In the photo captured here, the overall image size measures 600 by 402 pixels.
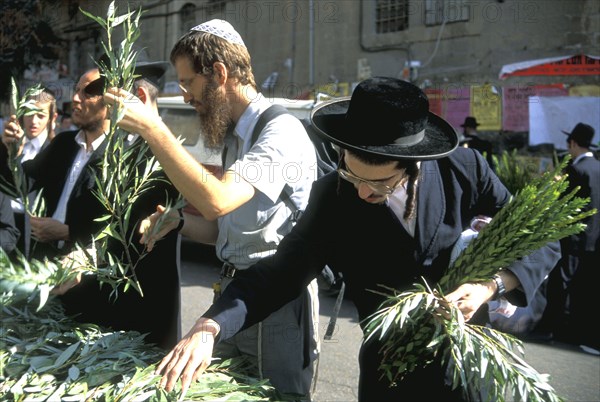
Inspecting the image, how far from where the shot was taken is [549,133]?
9.38 meters

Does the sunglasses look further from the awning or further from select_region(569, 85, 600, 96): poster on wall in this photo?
the awning

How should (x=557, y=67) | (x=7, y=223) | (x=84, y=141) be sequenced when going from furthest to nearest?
(x=557, y=67), (x=7, y=223), (x=84, y=141)

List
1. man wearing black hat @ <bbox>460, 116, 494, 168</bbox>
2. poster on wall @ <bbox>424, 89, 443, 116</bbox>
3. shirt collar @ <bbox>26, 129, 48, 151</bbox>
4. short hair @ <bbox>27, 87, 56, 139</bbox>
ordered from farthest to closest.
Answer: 1. poster on wall @ <bbox>424, 89, 443, 116</bbox>
2. man wearing black hat @ <bbox>460, 116, 494, 168</bbox>
3. shirt collar @ <bbox>26, 129, 48, 151</bbox>
4. short hair @ <bbox>27, 87, 56, 139</bbox>

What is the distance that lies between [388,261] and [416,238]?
0.39ft

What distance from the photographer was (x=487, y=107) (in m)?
10.2

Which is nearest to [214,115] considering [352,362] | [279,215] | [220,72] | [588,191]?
[220,72]

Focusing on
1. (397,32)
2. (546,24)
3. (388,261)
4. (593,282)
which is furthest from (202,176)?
(397,32)

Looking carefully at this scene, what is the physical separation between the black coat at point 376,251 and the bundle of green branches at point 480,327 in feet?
0.32

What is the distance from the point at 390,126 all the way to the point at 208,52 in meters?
0.81

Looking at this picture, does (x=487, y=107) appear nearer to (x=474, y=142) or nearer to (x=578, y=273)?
(x=474, y=142)

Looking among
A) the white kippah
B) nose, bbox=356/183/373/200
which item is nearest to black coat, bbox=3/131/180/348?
the white kippah

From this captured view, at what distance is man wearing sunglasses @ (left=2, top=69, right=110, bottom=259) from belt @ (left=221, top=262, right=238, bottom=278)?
0.51 meters

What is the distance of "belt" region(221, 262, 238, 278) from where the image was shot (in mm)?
2550

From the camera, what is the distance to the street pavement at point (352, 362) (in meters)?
4.57
